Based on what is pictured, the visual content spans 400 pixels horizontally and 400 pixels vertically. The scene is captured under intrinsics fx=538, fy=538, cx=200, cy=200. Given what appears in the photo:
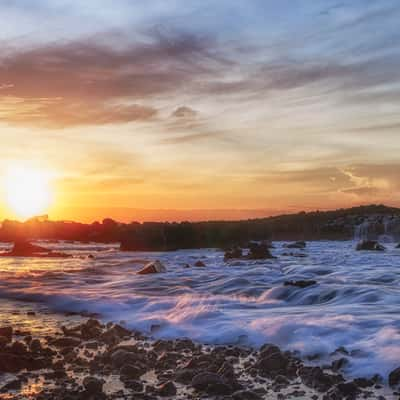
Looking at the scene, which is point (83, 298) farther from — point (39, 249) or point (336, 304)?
point (39, 249)

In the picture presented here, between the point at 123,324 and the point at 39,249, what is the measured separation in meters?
29.2

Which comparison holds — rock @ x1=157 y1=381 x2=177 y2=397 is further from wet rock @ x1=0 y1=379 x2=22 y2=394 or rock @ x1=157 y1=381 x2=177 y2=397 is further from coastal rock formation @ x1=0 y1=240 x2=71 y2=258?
coastal rock formation @ x1=0 y1=240 x2=71 y2=258

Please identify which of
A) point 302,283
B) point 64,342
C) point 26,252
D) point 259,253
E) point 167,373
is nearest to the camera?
point 167,373

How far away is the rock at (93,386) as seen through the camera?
255 inches

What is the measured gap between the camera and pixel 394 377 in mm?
6699

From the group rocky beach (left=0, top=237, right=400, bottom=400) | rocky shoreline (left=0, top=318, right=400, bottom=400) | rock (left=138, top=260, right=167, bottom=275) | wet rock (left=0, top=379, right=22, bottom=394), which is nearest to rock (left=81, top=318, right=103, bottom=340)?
rocky beach (left=0, top=237, right=400, bottom=400)

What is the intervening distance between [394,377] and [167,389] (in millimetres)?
2825

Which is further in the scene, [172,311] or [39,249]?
[39,249]

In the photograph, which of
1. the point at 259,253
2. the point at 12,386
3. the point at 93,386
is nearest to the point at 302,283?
the point at 93,386

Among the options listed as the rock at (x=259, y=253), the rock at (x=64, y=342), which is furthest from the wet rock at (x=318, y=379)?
the rock at (x=259, y=253)

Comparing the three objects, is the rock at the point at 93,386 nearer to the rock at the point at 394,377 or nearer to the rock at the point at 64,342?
the rock at the point at 64,342

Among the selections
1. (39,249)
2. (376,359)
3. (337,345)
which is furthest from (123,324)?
(39,249)

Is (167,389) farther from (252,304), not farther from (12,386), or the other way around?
(252,304)

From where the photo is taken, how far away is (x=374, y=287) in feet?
46.8
